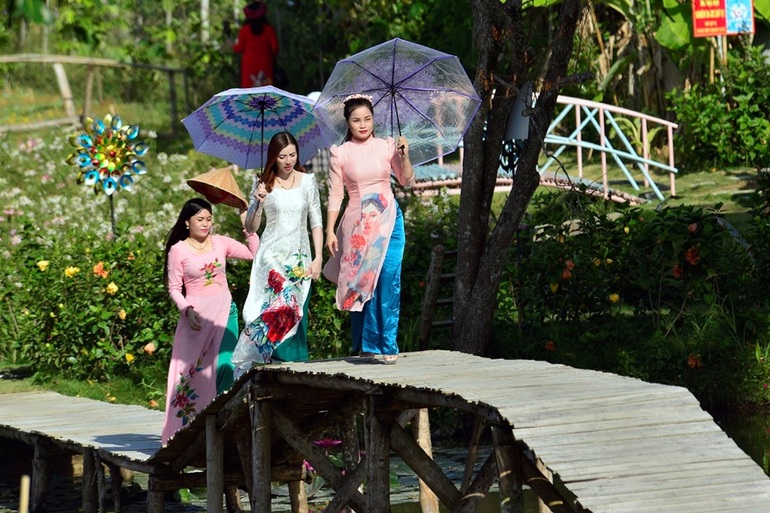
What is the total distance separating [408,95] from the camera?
26.3ft

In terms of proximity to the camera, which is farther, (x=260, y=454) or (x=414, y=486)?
(x=414, y=486)

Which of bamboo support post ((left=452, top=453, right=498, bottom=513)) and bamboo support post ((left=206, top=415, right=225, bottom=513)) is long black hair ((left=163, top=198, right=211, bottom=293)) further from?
bamboo support post ((left=452, top=453, right=498, bottom=513))

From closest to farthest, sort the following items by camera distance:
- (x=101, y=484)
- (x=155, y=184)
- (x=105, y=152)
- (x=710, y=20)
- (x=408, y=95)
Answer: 1. (x=408, y=95)
2. (x=101, y=484)
3. (x=105, y=152)
4. (x=710, y=20)
5. (x=155, y=184)

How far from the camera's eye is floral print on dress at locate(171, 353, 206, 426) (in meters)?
8.18

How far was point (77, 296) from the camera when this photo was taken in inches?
449

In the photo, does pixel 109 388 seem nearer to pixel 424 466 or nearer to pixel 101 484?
pixel 101 484

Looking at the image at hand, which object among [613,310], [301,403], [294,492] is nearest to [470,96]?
[301,403]

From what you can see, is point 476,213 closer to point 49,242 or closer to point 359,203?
point 359,203

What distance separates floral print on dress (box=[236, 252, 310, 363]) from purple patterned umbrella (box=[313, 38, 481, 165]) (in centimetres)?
75

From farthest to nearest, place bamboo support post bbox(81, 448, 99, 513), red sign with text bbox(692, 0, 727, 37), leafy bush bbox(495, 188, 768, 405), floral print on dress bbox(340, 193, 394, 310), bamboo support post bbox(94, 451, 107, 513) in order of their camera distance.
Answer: red sign with text bbox(692, 0, 727, 37), leafy bush bbox(495, 188, 768, 405), bamboo support post bbox(81, 448, 99, 513), bamboo support post bbox(94, 451, 107, 513), floral print on dress bbox(340, 193, 394, 310)

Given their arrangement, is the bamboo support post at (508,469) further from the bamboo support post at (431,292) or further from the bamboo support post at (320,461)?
the bamboo support post at (431,292)

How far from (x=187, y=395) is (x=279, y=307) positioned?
37.3 inches

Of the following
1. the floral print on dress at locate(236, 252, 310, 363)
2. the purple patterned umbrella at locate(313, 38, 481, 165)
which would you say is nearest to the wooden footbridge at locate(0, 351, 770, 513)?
the floral print on dress at locate(236, 252, 310, 363)

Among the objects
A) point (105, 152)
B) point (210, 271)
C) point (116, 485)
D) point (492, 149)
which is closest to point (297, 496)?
point (116, 485)
